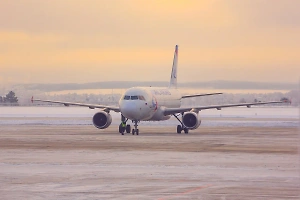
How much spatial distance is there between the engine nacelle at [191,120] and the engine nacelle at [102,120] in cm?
515

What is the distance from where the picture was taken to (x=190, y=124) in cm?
4750

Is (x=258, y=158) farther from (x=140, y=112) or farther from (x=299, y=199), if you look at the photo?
(x=140, y=112)

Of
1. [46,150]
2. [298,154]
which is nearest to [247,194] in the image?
[298,154]

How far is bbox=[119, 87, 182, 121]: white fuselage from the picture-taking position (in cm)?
4625

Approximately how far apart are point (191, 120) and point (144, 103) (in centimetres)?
337

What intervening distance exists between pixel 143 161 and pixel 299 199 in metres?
9.73

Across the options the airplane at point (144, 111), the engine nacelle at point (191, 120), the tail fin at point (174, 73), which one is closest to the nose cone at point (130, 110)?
the airplane at point (144, 111)

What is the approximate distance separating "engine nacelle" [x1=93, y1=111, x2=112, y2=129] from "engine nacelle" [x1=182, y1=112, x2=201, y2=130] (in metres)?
5.15

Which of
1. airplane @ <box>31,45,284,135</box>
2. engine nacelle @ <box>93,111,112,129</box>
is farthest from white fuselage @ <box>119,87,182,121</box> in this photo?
engine nacelle @ <box>93,111,112,129</box>

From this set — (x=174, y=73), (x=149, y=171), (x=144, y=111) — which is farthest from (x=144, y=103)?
(x=149, y=171)

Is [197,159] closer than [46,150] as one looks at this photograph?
Yes

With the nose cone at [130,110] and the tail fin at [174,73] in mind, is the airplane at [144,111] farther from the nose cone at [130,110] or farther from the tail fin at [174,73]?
the tail fin at [174,73]

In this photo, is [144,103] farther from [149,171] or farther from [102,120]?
[149,171]

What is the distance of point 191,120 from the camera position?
47500mm
